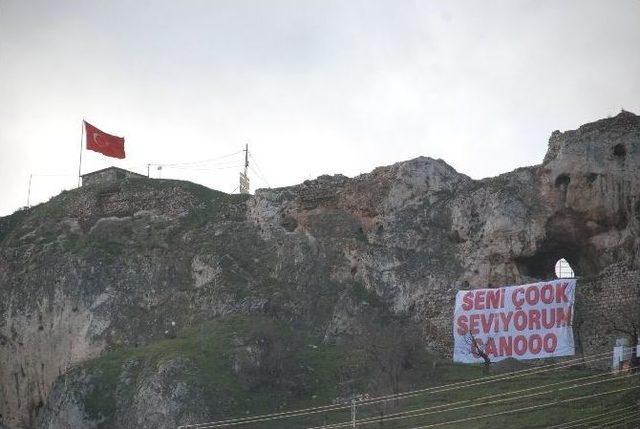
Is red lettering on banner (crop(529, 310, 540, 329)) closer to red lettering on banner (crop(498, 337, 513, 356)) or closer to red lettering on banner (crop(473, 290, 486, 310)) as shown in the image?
red lettering on banner (crop(498, 337, 513, 356))

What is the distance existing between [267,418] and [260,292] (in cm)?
1051

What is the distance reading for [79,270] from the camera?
50938 mm

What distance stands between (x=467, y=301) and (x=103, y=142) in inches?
1009

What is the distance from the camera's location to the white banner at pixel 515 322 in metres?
38.7

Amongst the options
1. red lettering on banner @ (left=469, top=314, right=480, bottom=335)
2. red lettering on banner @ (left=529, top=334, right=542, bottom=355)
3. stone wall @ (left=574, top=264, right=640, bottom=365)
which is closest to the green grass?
red lettering on banner @ (left=469, top=314, right=480, bottom=335)

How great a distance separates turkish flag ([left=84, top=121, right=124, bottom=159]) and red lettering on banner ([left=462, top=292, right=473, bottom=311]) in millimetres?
24862

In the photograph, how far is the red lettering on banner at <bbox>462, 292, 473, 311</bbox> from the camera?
41.7m

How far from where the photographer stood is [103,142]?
5712cm

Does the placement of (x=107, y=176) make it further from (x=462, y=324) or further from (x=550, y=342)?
(x=550, y=342)

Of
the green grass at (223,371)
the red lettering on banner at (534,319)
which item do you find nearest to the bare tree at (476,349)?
the red lettering on banner at (534,319)

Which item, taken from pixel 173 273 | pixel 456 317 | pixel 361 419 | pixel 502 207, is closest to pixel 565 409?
pixel 361 419

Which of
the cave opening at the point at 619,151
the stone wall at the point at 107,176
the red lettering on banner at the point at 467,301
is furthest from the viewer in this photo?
the stone wall at the point at 107,176

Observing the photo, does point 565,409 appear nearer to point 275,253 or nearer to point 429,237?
point 429,237

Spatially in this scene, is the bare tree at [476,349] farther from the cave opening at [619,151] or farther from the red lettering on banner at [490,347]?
the cave opening at [619,151]
